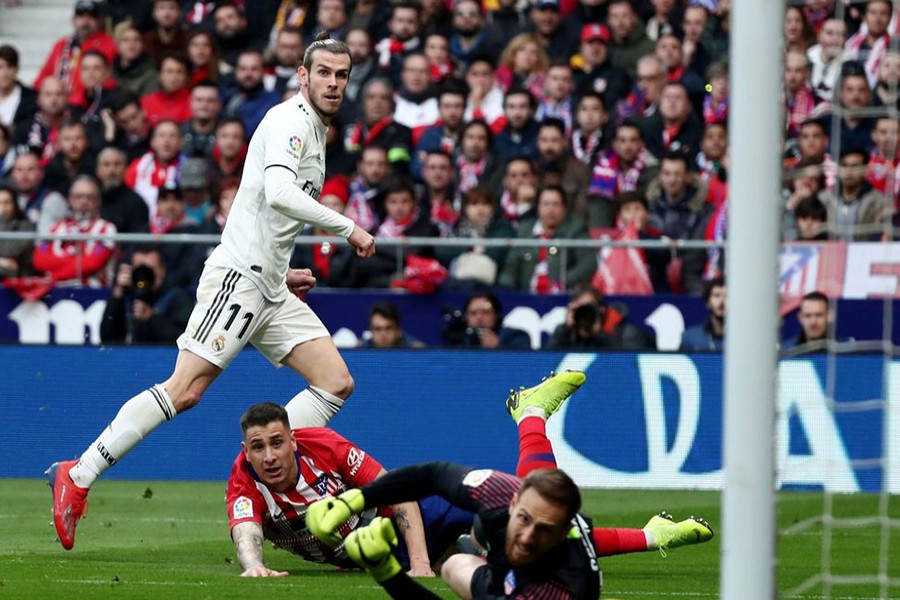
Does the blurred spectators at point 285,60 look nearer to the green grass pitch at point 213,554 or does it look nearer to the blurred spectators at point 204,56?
the blurred spectators at point 204,56

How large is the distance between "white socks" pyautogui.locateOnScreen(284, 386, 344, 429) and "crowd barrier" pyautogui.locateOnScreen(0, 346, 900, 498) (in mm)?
4185

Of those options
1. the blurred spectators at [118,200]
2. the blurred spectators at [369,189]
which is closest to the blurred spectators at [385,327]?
the blurred spectators at [369,189]

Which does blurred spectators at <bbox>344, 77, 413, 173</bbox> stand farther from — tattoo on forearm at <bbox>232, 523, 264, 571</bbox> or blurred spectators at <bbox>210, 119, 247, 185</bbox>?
tattoo on forearm at <bbox>232, 523, 264, 571</bbox>

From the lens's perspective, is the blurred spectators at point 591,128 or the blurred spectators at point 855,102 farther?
the blurred spectators at point 591,128

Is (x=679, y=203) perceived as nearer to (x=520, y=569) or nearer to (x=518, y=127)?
(x=518, y=127)

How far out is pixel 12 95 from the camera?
18109 millimetres

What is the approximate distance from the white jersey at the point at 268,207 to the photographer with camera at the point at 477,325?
4.68 meters

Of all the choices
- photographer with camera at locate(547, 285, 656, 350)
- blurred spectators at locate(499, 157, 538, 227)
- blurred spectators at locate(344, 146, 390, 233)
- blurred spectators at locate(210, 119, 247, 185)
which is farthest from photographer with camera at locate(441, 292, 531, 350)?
blurred spectators at locate(210, 119, 247, 185)

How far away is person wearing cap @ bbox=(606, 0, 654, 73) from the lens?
16.7 meters

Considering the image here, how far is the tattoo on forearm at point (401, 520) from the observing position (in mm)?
8289

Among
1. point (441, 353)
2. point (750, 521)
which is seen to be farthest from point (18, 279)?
point (750, 521)

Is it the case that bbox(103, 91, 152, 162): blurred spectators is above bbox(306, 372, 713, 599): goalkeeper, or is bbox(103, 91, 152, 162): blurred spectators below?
above

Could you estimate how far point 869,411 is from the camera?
42.6 ft

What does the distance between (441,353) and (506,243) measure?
3.22 ft
